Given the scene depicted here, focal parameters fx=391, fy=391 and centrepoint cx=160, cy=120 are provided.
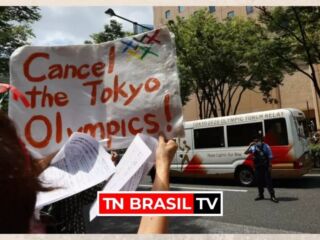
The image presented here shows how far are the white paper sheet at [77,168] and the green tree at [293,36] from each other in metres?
7.56

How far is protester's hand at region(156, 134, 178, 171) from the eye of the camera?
1067 millimetres

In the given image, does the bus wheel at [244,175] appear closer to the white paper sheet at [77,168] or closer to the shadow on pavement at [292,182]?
the shadow on pavement at [292,182]

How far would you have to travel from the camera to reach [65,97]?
135 cm

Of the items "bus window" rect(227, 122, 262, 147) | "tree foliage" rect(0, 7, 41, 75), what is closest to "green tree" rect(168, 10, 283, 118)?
"bus window" rect(227, 122, 262, 147)

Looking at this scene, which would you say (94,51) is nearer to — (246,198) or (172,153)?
(172,153)

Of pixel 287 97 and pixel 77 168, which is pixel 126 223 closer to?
pixel 77 168

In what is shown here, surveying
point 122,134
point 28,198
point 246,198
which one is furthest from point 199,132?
point 28,198

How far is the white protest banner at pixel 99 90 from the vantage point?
130 centimetres

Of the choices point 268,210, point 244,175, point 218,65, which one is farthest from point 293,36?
point 268,210

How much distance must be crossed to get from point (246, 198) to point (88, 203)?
15.2 ft

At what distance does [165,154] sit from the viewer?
1110 mm

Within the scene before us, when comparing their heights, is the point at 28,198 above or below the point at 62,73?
below

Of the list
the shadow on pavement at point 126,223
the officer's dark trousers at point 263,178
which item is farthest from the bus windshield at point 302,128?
the shadow on pavement at point 126,223

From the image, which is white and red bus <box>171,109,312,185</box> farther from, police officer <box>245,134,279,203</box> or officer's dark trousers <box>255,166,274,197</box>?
officer's dark trousers <box>255,166,274,197</box>
